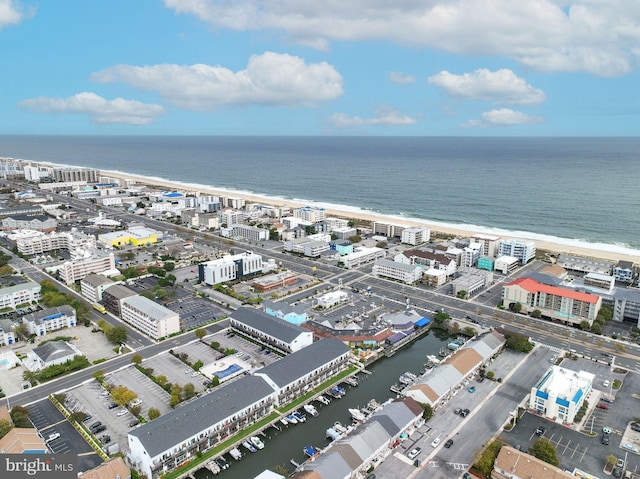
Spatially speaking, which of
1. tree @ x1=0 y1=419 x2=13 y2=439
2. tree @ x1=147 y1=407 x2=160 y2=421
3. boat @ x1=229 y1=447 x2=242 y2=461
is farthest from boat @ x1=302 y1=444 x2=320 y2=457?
tree @ x1=0 y1=419 x2=13 y2=439

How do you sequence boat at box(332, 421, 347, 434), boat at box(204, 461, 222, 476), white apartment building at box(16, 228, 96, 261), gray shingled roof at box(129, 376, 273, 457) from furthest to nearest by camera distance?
white apartment building at box(16, 228, 96, 261), boat at box(332, 421, 347, 434), boat at box(204, 461, 222, 476), gray shingled roof at box(129, 376, 273, 457)

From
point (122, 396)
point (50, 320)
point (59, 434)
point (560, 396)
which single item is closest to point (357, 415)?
point (560, 396)

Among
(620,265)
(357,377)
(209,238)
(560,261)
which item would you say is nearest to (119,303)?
(357,377)

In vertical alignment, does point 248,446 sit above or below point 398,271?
below

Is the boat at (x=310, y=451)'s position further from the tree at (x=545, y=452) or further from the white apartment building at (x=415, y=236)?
the white apartment building at (x=415, y=236)

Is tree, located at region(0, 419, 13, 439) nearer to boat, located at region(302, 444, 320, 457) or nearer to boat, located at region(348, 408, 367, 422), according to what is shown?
boat, located at region(302, 444, 320, 457)

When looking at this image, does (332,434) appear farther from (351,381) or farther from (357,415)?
(351,381)

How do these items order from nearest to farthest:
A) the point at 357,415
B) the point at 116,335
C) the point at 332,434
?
1. the point at 332,434
2. the point at 357,415
3. the point at 116,335

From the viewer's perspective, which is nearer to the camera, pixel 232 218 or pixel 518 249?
pixel 518 249
